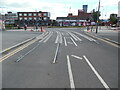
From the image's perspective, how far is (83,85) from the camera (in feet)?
17.8

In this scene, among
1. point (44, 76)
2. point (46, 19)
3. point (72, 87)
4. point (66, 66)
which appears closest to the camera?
point (72, 87)

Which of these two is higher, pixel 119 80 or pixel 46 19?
pixel 46 19

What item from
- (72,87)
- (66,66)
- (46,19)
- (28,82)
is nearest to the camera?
(72,87)

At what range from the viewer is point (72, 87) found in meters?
5.26

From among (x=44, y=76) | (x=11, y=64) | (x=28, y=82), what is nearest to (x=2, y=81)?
(x=28, y=82)

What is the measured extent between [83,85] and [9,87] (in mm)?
2782

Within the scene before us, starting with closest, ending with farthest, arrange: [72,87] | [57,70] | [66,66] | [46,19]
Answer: [72,87]
[57,70]
[66,66]
[46,19]

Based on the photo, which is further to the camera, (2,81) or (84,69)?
(84,69)

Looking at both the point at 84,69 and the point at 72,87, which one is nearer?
the point at 72,87

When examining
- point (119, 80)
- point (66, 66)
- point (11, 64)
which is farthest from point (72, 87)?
point (11, 64)

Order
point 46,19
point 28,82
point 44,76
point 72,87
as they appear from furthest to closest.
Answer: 1. point 46,19
2. point 44,76
3. point 28,82
4. point 72,87

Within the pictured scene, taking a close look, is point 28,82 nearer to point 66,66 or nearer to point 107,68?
point 66,66

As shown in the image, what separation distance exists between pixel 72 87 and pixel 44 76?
158 centimetres

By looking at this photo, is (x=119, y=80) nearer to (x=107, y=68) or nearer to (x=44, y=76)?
(x=107, y=68)
